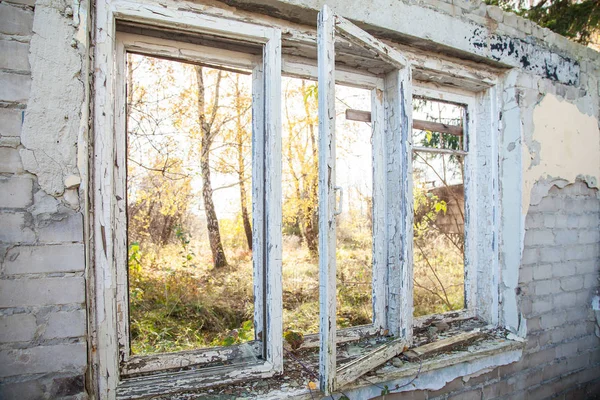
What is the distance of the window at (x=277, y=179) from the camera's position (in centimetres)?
139

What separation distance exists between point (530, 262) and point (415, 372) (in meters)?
1.14

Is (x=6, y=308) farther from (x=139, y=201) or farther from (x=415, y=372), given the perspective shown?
(x=139, y=201)

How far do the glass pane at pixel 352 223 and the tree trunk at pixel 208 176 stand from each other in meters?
1.92

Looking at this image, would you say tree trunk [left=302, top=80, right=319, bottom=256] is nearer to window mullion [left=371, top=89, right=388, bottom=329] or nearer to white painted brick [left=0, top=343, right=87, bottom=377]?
window mullion [left=371, top=89, right=388, bottom=329]

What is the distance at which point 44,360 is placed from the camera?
48.8 inches

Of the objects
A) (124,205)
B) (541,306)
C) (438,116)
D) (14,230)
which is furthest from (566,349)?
(14,230)

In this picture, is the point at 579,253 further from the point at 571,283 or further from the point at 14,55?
the point at 14,55

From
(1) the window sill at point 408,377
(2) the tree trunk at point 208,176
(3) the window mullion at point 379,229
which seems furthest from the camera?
(2) the tree trunk at point 208,176

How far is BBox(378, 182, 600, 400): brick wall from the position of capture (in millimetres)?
2275

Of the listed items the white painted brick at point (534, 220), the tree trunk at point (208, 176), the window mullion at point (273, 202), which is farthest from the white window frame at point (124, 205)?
the tree trunk at point (208, 176)

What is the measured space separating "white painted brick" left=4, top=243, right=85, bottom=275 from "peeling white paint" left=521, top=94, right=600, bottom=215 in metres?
2.44

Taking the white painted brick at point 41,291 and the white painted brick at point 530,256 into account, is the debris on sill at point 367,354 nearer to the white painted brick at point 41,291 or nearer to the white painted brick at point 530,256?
the white painted brick at point 530,256

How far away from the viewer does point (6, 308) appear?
121 cm

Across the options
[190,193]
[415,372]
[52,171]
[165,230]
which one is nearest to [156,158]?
[190,193]
